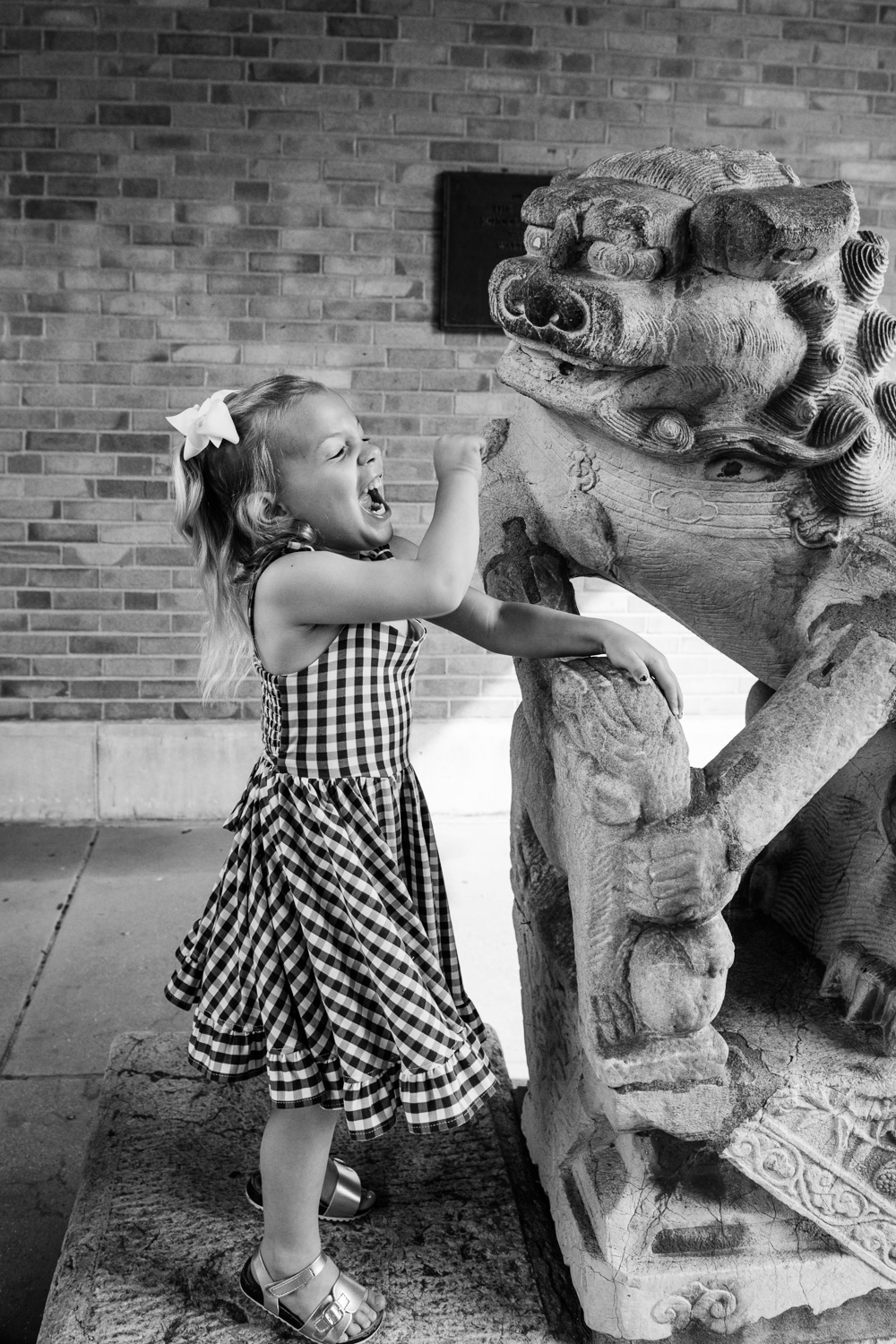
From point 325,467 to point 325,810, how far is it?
451 millimetres

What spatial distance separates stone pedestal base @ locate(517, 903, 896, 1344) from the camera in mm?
1511

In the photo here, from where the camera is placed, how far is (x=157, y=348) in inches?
168

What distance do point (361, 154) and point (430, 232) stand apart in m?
0.35

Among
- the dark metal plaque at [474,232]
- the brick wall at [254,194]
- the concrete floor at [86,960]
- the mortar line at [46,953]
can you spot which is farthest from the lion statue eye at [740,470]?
the brick wall at [254,194]

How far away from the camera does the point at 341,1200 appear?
1.81 meters

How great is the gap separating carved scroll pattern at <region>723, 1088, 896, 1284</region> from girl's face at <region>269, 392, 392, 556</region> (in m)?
0.92

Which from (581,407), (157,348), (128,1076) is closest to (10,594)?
(157,348)

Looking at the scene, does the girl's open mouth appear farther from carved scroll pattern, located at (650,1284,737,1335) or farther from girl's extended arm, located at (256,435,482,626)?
carved scroll pattern, located at (650,1284,737,1335)

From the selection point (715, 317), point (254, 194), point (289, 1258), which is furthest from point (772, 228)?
point (254, 194)

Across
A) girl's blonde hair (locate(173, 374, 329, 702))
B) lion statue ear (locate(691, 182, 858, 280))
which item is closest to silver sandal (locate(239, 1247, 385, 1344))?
girl's blonde hair (locate(173, 374, 329, 702))

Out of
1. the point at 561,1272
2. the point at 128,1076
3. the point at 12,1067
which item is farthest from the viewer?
the point at 12,1067

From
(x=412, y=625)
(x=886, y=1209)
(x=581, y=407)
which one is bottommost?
(x=886, y=1209)

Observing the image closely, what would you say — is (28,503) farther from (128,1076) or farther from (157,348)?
(128,1076)

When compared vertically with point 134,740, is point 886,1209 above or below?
above
